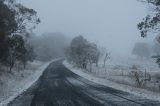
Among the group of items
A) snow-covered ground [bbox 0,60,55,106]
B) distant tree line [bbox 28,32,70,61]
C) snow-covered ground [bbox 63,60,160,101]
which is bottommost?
snow-covered ground [bbox 0,60,55,106]

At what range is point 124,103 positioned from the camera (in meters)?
16.8

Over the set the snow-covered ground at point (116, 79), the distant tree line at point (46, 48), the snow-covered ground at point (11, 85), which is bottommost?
the snow-covered ground at point (11, 85)

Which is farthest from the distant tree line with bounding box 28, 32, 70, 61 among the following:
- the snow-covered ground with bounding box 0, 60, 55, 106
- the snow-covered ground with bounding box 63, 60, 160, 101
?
the snow-covered ground with bounding box 0, 60, 55, 106

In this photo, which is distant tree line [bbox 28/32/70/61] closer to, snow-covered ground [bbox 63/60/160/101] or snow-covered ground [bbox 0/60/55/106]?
snow-covered ground [bbox 63/60/160/101]

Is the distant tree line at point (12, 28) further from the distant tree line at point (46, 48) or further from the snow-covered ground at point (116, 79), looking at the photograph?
the distant tree line at point (46, 48)

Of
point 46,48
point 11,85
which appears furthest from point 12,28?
point 46,48

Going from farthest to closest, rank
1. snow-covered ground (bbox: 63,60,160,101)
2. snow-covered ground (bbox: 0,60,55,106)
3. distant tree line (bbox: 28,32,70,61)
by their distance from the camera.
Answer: distant tree line (bbox: 28,32,70,61) → snow-covered ground (bbox: 0,60,55,106) → snow-covered ground (bbox: 63,60,160,101)

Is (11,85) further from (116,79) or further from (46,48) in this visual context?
(46,48)

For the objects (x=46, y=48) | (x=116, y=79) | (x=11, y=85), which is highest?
(x=46, y=48)

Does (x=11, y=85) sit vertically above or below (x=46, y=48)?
below

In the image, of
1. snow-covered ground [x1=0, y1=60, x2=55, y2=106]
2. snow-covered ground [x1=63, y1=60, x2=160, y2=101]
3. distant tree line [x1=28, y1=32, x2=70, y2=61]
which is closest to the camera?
snow-covered ground [x1=63, y1=60, x2=160, y2=101]

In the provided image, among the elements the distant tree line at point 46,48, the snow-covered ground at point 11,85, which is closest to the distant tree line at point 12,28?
the snow-covered ground at point 11,85

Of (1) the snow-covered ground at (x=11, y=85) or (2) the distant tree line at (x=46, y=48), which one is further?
(2) the distant tree line at (x=46, y=48)

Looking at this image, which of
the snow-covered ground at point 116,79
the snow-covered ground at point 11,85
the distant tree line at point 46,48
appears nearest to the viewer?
the snow-covered ground at point 116,79
